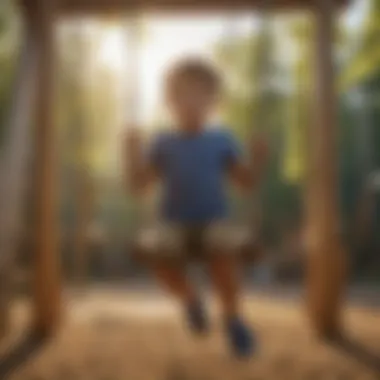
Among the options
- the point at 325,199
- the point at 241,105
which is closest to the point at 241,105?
the point at 241,105

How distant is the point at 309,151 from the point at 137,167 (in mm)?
306

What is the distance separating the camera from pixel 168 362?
1132 mm

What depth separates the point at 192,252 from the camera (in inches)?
47.6

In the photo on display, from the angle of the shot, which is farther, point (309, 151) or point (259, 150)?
point (309, 151)

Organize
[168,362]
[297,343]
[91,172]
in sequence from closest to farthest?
[168,362] → [297,343] → [91,172]

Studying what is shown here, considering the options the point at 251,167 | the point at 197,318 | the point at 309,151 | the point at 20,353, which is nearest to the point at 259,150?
the point at 251,167

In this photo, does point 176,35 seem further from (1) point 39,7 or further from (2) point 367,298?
(2) point 367,298

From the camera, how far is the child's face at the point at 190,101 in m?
1.26

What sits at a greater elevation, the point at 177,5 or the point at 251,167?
the point at 177,5

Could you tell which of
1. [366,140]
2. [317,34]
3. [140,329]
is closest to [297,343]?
[140,329]

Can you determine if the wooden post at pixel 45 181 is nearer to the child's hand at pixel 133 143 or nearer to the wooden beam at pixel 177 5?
the wooden beam at pixel 177 5

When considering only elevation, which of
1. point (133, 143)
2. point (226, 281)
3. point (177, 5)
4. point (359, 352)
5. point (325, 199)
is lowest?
point (359, 352)

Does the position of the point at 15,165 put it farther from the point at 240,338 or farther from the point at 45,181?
the point at 240,338

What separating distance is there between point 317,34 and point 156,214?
402 millimetres
